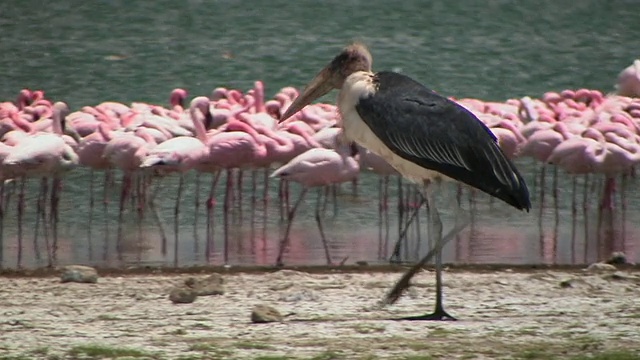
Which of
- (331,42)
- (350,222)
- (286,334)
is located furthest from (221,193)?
(331,42)

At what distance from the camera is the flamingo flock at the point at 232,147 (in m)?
12.4

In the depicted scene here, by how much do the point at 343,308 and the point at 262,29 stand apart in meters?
24.1

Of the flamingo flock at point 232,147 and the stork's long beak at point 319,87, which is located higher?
the stork's long beak at point 319,87

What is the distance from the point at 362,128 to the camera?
27.5ft

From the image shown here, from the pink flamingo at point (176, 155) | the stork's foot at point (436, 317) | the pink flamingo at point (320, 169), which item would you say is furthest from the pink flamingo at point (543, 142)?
the stork's foot at point (436, 317)

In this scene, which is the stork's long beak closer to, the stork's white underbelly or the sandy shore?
the stork's white underbelly

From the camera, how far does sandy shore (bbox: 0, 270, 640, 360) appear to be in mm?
6828

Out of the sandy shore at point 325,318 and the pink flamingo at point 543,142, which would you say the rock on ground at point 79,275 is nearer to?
the sandy shore at point 325,318

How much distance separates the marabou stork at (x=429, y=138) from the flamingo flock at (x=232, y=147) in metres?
2.49

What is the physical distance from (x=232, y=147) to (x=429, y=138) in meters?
4.74

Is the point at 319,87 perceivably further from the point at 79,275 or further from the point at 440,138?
the point at 79,275

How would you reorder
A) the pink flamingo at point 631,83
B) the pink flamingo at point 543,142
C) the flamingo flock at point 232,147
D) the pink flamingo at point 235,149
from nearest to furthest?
the flamingo flock at point 232,147
the pink flamingo at point 235,149
the pink flamingo at point 543,142
the pink flamingo at point 631,83

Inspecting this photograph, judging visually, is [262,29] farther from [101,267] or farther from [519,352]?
[519,352]

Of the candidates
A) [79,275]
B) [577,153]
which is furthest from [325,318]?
[577,153]
